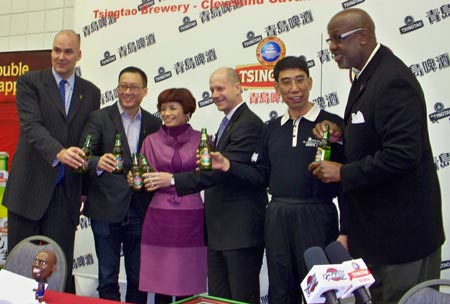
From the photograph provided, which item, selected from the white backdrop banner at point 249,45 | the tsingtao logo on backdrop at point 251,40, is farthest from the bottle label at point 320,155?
the tsingtao logo on backdrop at point 251,40

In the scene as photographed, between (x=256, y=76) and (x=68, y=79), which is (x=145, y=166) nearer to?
(x=68, y=79)

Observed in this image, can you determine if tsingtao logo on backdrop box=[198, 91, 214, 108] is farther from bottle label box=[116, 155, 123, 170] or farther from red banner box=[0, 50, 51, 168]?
red banner box=[0, 50, 51, 168]

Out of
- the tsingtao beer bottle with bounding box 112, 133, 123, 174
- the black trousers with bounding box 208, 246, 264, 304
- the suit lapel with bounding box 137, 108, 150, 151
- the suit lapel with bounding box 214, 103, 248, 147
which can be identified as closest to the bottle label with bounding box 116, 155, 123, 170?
the tsingtao beer bottle with bounding box 112, 133, 123, 174

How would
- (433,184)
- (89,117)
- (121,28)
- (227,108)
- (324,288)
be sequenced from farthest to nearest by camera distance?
(121,28) < (89,117) < (227,108) < (433,184) < (324,288)

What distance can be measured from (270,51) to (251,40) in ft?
0.58

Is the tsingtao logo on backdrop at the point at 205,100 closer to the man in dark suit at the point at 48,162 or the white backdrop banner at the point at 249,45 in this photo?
the white backdrop banner at the point at 249,45

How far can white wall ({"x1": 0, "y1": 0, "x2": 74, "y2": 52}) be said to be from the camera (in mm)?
4922

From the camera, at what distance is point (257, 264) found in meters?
2.69

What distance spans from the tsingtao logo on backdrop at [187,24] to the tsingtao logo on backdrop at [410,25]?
62.0 inches

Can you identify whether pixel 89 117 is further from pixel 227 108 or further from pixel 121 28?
pixel 121 28

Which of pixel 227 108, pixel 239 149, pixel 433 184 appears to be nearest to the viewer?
pixel 433 184

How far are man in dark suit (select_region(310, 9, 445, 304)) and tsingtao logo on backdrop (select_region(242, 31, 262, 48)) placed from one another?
5.85ft

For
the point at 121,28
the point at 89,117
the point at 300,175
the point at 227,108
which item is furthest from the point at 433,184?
the point at 121,28

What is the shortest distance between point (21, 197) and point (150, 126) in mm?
869
